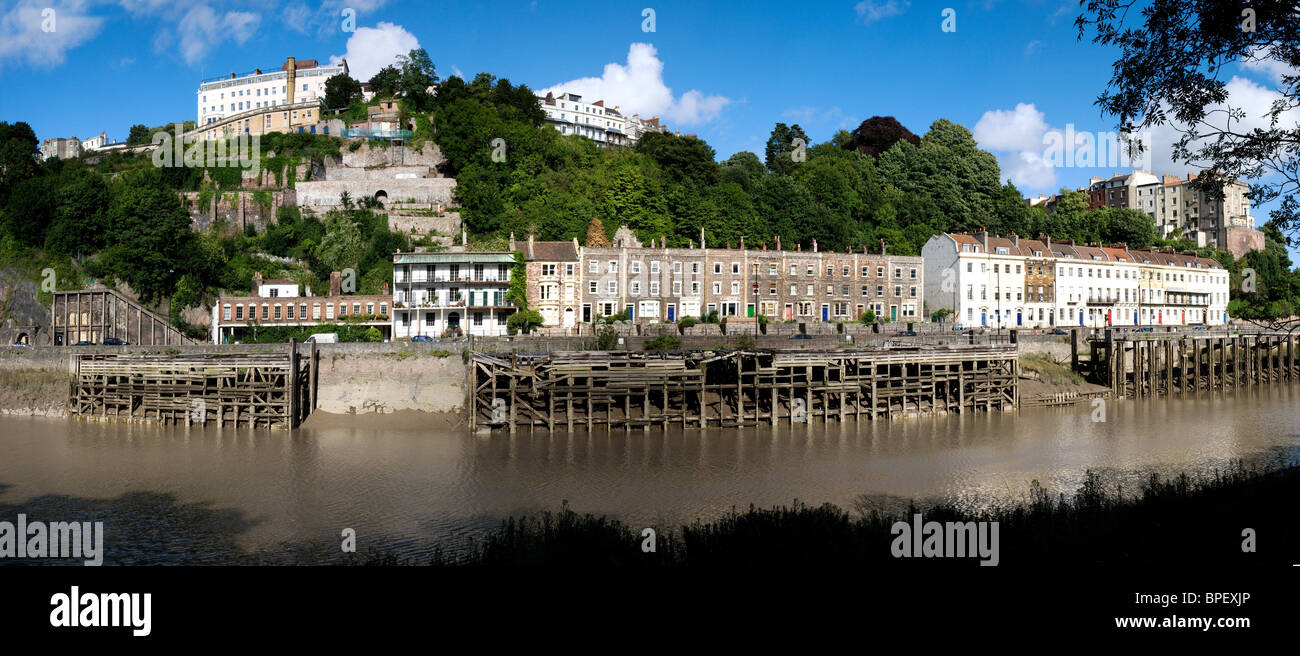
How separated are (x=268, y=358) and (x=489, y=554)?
27.0 metres

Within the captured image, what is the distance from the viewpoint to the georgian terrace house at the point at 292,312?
5259 cm

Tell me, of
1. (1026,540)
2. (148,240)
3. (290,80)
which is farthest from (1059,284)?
(290,80)

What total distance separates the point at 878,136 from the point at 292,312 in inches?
2680

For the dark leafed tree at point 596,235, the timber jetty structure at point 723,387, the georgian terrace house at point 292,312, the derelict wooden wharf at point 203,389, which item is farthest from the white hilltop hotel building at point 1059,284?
the derelict wooden wharf at point 203,389

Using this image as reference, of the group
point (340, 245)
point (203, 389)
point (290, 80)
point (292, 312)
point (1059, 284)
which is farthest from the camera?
point (290, 80)

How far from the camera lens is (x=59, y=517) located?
2094 centimetres

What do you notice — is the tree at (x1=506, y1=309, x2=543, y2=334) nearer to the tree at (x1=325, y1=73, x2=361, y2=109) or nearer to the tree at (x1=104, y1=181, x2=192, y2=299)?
the tree at (x1=104, y1=181, x2=192, y2=299)

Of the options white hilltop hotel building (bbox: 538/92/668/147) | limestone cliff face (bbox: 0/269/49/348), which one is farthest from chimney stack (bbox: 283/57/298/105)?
limestone cliff face (bbox: 0/269/49/348)

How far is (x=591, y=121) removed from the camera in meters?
115

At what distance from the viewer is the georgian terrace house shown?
52.6 metres

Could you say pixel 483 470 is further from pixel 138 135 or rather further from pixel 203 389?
pixel 138 135

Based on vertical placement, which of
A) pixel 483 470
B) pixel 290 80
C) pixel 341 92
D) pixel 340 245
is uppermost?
pixel 290 80
